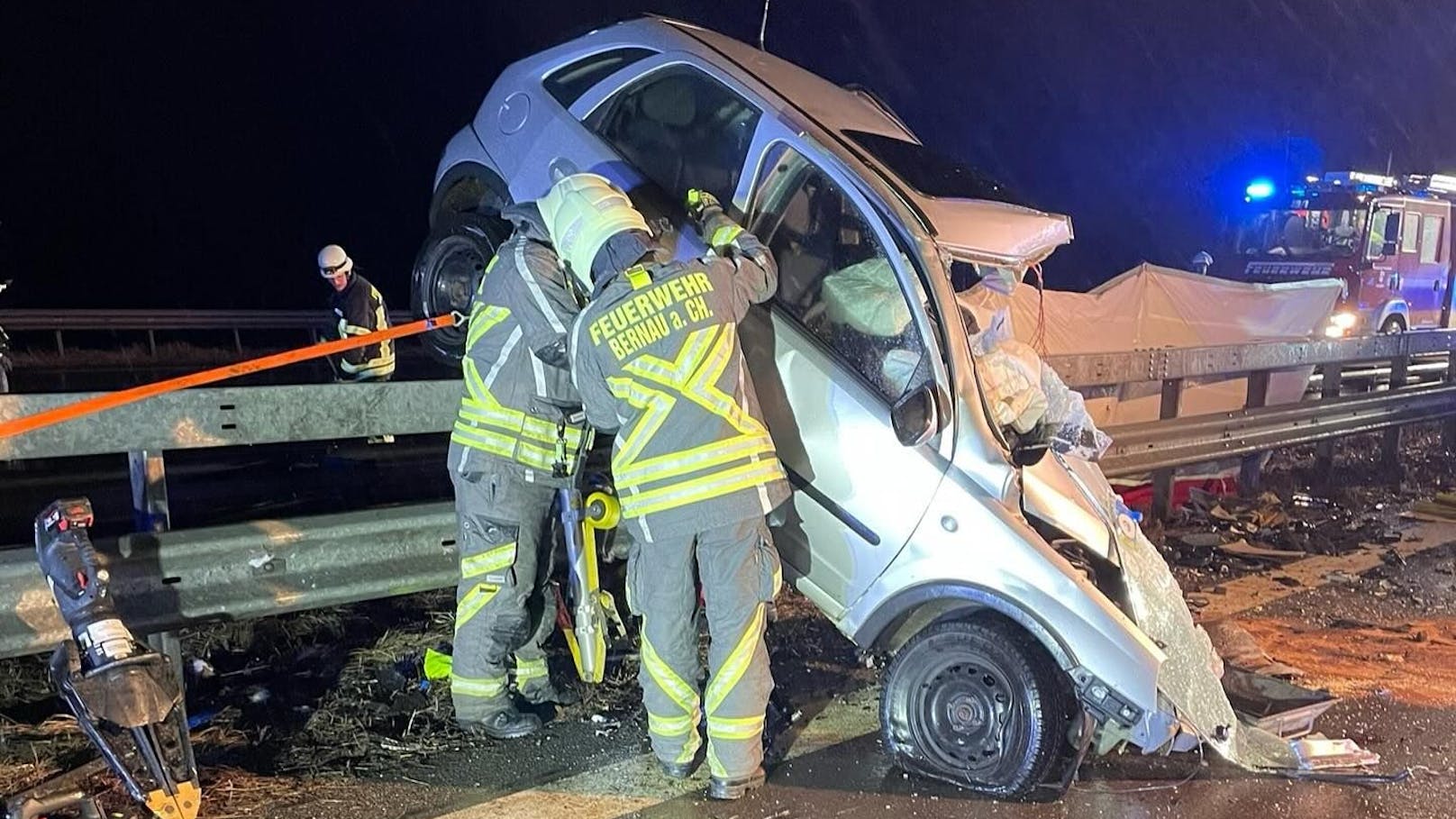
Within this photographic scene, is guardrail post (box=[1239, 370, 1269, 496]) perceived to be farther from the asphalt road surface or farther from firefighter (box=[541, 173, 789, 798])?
firefighter (box=[541, 173, 789, 798])

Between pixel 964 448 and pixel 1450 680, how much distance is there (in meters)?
3.01

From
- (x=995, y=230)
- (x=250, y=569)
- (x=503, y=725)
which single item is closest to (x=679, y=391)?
(x=995, y=230)

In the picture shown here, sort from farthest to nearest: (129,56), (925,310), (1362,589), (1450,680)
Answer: (129,56)
(1362,589)
(1450,680)
(925,310)

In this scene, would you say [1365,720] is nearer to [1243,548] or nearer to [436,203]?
[1243,548]

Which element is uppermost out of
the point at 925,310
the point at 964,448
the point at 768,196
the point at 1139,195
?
the point at 1139,195

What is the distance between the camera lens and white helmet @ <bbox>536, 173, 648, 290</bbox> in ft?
11.7

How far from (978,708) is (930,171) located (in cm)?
190

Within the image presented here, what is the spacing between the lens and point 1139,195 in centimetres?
5012

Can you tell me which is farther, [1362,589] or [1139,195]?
[1139,195]

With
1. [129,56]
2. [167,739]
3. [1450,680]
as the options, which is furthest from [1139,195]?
[167,739]

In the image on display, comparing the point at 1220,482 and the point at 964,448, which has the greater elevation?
the point at 964,448

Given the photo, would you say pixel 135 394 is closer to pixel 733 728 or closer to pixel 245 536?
pixel 245 536

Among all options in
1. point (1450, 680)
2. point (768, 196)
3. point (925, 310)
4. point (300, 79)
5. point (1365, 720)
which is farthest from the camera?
point (300, 79)

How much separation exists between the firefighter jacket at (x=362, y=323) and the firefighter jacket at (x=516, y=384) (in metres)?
3.79
